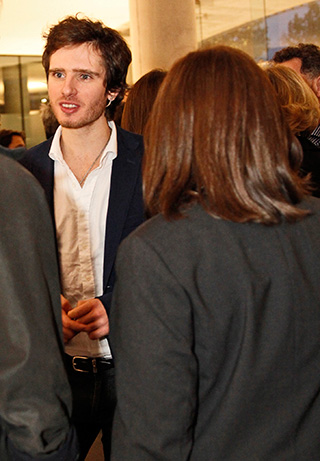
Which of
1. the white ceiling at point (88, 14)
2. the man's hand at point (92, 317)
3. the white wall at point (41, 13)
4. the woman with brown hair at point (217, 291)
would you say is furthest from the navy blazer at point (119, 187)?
the white wall at point (41, 13)

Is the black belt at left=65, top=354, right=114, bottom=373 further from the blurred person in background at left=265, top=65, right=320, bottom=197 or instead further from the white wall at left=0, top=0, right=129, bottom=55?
the white wall at left=0, top=0, right=129, bottom=55

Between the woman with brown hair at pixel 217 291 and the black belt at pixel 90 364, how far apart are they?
28.4 inches

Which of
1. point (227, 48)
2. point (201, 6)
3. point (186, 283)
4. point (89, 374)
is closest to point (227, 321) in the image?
point (186, 283)

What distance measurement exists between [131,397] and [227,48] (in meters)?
0.82

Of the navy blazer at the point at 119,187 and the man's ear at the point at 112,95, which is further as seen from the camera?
the man's ear at the point at 112,95

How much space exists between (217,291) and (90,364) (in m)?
0.94

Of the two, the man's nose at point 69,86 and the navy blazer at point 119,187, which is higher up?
the man's nose at point 69,86

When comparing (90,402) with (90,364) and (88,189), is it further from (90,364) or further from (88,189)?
(88,189)

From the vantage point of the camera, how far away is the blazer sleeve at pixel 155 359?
50.6 inches

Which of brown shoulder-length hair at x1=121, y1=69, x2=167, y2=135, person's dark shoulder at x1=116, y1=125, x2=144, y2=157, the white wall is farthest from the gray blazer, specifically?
the white wall

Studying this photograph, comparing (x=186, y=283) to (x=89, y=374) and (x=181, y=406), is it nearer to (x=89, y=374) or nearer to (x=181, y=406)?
(x=181, y=406)

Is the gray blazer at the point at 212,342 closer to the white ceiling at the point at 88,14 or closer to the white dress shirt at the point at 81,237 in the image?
the white dress shirt at the point at 81,237

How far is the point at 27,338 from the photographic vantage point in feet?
3.67

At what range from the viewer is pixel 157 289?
1.28 meters
